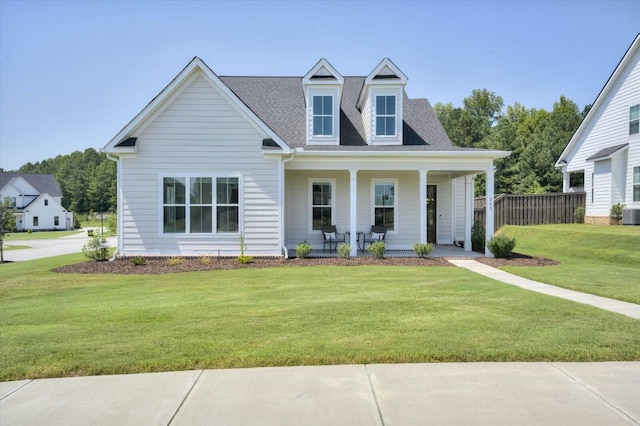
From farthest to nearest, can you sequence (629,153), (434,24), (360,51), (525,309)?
(629,153), (360,51), (434,24), (525,309)

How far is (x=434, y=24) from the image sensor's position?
13703mm

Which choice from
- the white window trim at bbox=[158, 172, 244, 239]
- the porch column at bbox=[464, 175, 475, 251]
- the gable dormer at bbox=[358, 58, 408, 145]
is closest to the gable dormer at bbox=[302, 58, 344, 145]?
the gable dormer at bbox=[358, 58, 408, 145]

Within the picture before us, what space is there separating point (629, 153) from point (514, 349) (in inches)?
792

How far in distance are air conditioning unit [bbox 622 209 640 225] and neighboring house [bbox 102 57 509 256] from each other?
28.9ft

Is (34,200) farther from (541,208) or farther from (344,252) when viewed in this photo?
(541,208)

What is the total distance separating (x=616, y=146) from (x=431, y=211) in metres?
10.6

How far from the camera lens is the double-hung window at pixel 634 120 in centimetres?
1983

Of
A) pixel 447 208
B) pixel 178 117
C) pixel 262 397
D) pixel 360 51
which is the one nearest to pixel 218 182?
pixel 178 117

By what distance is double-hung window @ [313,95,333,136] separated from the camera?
15867 millimetres

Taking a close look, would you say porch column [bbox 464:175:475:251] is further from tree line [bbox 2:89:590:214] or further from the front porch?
tree line [bbox 2:89:590:214]

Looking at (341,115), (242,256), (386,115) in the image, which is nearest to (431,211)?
(386,115)

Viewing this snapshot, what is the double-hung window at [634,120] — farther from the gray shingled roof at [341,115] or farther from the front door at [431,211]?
the front door at [431,211]

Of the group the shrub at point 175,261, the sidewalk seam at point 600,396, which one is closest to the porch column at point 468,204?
the shrub at point 175,261

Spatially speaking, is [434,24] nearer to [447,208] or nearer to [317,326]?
[447,208]
